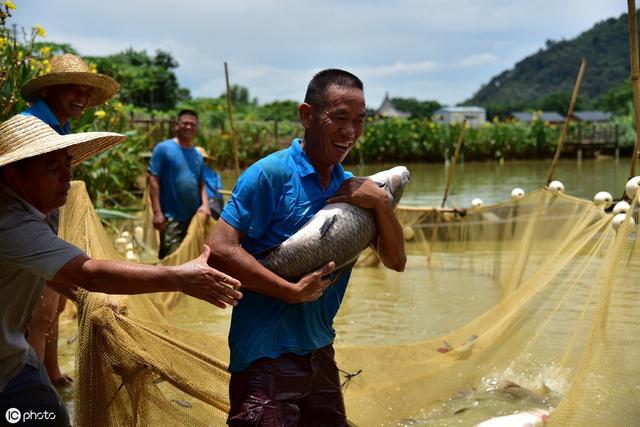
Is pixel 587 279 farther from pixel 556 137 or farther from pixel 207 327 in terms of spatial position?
pixel 556 137

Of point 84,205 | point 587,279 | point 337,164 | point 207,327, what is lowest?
point 207,327

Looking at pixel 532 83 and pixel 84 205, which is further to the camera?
pixel 532 83

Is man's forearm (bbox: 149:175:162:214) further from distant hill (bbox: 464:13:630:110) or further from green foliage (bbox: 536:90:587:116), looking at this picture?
distant hill (bbox: 464:13:630:110)

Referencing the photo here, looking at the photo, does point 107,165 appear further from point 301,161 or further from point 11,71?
point 301,161

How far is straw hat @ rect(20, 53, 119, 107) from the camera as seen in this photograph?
12.9 ft

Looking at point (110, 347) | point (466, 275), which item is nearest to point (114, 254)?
point (110, 347)

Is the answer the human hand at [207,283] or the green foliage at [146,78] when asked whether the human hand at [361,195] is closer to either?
the human hand at [207,283]

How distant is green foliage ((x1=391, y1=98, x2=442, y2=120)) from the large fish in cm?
8844

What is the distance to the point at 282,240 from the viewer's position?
8.04ft

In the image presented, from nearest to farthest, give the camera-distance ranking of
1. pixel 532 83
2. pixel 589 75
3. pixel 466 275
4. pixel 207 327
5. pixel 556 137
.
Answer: pixel 207 327 → pixel 466 275 → pixel 556 137 → pixel 589 75 → pixel 532 83

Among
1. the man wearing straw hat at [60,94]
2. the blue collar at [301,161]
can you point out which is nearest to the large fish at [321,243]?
the blue collar at [301,161]

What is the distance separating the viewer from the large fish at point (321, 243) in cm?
239

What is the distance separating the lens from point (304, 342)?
245 centimetres

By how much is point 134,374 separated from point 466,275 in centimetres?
485
